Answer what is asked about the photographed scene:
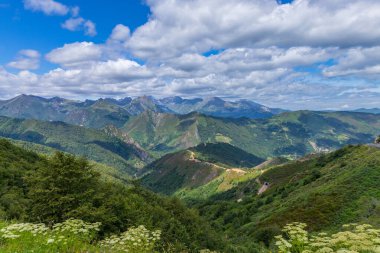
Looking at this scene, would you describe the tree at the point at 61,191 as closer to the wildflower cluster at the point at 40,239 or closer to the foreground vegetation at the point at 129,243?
the wildflower cluster at the point at 40,239

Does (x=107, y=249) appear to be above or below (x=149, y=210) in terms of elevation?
above

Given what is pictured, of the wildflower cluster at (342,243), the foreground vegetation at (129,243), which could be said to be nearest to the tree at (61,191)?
the foreground vegetation at (129,243)

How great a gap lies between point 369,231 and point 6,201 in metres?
52.6

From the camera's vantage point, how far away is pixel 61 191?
35719 mm

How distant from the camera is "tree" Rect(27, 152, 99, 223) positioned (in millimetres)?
33375

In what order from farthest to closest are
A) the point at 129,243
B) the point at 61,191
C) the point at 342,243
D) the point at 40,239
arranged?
the point at 61,191
the point at 129,243
the point at 40,239
the point at 342,243

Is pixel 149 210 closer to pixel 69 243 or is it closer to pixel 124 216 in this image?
pixel 124 216

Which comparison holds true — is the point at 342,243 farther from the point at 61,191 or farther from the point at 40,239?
the point at 61,191

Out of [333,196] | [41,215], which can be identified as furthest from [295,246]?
[333,196]

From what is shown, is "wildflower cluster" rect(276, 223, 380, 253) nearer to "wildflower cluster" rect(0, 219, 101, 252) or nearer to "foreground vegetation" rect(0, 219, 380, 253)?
"foreground vegetation" rect(0, 219, 380, 253)

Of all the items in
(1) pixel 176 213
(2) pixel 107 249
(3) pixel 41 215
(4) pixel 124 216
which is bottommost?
(1) pixel 176 213

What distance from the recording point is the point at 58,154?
3916 centimetres

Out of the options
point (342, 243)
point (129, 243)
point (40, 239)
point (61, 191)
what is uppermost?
point (40, 239)

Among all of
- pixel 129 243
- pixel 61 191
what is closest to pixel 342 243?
pixel 129 243
